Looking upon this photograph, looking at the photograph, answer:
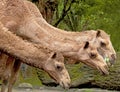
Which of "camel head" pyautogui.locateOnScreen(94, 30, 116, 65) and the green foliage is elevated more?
"camel head" pyautogui.locateOnScreen(94, 30, 116, 65)

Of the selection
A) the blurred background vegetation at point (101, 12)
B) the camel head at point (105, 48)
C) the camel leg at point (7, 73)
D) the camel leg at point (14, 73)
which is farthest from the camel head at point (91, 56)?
the blurred background vegetation at point (101, 12)

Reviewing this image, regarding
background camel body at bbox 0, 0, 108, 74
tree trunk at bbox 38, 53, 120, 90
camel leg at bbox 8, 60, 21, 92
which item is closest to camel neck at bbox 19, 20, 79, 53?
background camel body at bbox 0, 0, 108, 74

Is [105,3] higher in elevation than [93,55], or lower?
lower

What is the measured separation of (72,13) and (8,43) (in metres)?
Answer: 18.5

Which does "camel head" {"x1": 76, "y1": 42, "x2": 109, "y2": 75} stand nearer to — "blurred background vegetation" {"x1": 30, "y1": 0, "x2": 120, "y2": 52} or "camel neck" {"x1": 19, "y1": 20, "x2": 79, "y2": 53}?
"camel neck" {"x1": 19, "y1": 20, "x2": 79, "y2": 53}

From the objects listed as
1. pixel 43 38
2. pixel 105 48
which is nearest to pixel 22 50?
pixel 43 38

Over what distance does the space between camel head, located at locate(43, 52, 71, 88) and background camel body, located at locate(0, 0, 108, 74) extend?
1.59m

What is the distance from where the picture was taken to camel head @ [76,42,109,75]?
31.1 ft

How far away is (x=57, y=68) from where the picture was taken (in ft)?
26.3

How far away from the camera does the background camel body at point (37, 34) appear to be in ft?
31.6

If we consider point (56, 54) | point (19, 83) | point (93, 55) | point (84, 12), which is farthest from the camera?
point (84, 12)

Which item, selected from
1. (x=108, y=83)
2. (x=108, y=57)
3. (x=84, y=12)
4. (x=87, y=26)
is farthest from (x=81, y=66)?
(x=87, y=26)

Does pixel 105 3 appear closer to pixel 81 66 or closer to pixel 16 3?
pixel 81 66

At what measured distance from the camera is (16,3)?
10.1 m
